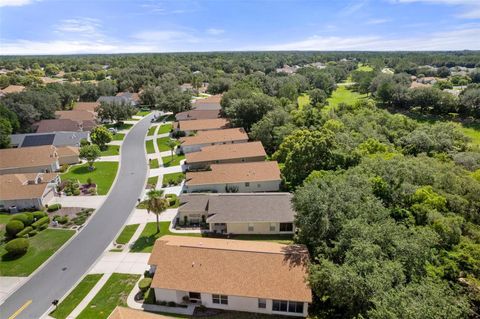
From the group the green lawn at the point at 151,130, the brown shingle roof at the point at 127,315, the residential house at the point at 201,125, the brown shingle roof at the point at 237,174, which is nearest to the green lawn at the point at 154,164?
the brown shingle roof at the point at 237,174

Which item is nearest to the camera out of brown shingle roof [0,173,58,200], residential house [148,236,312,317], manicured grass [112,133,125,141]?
residential house [148,236,312,317]

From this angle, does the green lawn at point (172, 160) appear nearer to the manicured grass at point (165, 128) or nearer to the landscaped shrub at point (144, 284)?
the manicured grass at point (165, 128)

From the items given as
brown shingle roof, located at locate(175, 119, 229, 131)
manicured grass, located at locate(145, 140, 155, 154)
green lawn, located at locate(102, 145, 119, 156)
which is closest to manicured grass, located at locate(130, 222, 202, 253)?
manicured grass, located at locate(145, 140, 155, 154)

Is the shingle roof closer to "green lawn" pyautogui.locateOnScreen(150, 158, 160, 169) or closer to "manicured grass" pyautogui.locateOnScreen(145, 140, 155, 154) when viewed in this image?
"green lawn" pyautogui.locateOnScreen(150, 158, 160, 169)

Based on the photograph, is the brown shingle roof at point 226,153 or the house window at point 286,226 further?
the brown shingle roof at point 226,153

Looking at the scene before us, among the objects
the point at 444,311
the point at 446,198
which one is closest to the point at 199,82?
the point at 446,198
